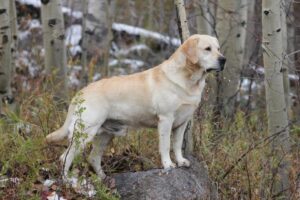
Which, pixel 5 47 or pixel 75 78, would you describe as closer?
pixel 5 47

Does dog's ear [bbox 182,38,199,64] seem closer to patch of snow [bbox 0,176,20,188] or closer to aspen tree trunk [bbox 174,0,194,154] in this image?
aspen tree trunk [bbox 174,0,194,154]

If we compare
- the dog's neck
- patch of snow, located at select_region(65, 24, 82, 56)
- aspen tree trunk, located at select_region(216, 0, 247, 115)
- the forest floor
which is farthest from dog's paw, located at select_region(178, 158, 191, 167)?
patch of snow, located at select_region(65, 24, 82, 56)

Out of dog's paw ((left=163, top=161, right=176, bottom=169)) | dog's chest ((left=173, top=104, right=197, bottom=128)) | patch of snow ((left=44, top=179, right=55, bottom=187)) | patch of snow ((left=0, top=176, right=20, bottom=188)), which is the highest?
dog's chest ((left=173, top=104, right=197, bottom=128))

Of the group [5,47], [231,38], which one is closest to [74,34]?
[231,38]


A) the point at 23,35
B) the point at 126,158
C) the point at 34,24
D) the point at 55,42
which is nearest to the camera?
the point at 126,158

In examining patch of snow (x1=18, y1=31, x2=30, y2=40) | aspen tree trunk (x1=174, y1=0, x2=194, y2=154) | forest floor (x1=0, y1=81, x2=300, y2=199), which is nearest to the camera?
forest floor (x1=0, y1=81, x2=300, y2=199)

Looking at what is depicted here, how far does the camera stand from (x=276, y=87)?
282 inches

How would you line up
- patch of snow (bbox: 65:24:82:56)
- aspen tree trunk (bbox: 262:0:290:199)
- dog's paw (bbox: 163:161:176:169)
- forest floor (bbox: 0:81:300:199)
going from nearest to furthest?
forest floor (bbox: 0:81:300:199), dog's paw (bbox: 163:161:176:169), aspen tree trunk (bbox: 262:0:290:199), patch of snow (bbox: 65:24:82:56)

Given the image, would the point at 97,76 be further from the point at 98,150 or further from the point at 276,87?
the point at 98,150

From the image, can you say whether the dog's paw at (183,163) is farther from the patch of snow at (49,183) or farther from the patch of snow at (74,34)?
the patch of snow at (74,34)

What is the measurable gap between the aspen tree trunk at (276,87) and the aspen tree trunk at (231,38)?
2.19m

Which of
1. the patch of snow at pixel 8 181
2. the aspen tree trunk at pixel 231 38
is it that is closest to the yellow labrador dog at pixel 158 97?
the patch of snow at pixel 8 181

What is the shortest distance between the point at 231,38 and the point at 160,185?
4.41 m

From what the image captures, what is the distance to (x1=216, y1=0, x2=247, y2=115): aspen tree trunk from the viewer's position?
9.62m
